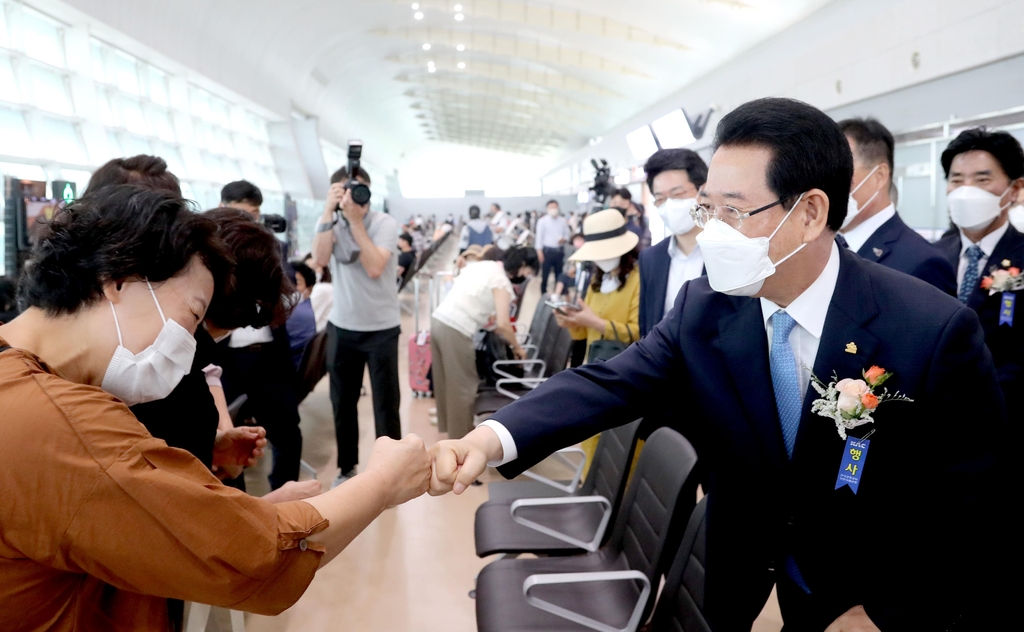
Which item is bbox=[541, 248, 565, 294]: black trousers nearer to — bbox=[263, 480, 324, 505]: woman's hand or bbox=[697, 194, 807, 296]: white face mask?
bbox=[263, 480, 324, 505]: woman's hand

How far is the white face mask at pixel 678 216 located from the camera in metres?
2.79

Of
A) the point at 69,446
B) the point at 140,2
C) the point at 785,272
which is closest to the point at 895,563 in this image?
the point at 785,272

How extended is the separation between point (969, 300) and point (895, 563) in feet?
6.98

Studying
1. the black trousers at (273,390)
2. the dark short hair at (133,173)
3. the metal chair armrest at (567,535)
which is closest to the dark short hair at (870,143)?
the metal chair armrest at (567,535)

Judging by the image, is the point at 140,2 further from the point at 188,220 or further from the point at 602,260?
the point at 188,220

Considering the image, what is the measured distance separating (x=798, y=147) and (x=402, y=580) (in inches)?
105

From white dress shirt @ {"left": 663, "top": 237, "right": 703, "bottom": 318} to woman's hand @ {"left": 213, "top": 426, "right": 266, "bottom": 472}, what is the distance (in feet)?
5.18

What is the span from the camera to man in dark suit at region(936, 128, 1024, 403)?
9.12 feet

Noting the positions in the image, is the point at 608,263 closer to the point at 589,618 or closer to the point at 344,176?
the point at 344,176

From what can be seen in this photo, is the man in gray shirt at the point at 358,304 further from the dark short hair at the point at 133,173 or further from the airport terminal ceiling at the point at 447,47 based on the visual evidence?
Result: the airport terminal ceiling at the point at 447,47

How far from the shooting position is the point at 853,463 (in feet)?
4.20

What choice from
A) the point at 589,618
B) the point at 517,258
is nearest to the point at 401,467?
the point at 589,618

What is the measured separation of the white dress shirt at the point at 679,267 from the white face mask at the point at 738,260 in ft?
4.41

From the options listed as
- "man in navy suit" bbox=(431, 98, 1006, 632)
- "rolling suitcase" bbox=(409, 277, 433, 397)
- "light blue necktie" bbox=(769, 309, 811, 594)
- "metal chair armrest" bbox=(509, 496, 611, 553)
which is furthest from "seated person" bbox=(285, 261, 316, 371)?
"light blue necktie" bbox=(769, 309, 811, 594)
